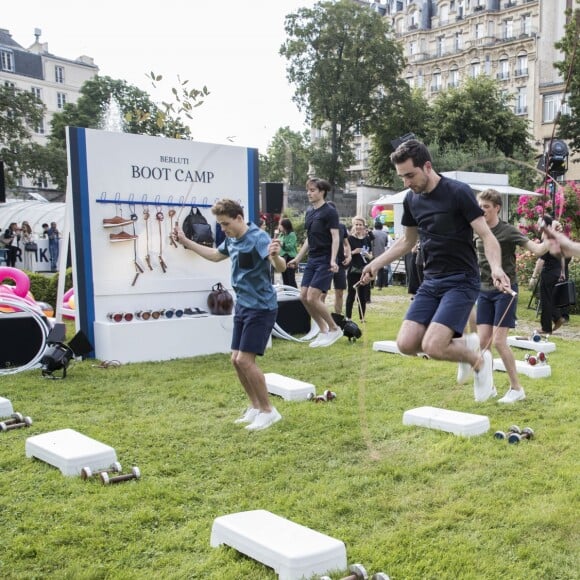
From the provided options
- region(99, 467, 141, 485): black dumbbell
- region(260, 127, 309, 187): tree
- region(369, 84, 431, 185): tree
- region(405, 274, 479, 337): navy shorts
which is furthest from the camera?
region(260, 127, 309, 187): tree

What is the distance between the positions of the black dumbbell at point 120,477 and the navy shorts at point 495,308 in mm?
3517

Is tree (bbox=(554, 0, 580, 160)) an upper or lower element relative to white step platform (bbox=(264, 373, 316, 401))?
upper

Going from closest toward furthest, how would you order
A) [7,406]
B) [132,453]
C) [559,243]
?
[559,243]
[132,453]
[7,406]

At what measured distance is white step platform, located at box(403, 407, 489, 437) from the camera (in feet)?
17.4

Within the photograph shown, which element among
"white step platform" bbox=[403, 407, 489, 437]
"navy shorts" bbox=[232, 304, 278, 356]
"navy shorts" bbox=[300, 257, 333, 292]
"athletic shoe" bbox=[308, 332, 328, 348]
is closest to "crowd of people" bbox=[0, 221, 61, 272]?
"athletic shoe" bbox=[308, 332, 328, 348]

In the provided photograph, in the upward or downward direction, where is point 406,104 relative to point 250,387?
upward

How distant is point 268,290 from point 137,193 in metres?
4.29

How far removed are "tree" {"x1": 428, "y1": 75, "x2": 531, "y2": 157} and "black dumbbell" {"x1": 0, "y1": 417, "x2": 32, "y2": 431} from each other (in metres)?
41.0

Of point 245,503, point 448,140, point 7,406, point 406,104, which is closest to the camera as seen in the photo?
point 245,503

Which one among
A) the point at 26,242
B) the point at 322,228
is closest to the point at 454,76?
the point at 26,242

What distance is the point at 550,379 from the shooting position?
7.35 metres

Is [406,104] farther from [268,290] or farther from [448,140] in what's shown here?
[268,290]

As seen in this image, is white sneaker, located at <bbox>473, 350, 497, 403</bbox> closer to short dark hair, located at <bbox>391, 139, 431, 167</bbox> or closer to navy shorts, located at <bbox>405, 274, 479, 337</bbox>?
navy shorts, located at <bbox>405, 274, 479, 337</bbox>

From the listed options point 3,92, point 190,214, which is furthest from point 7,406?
point 3,92
